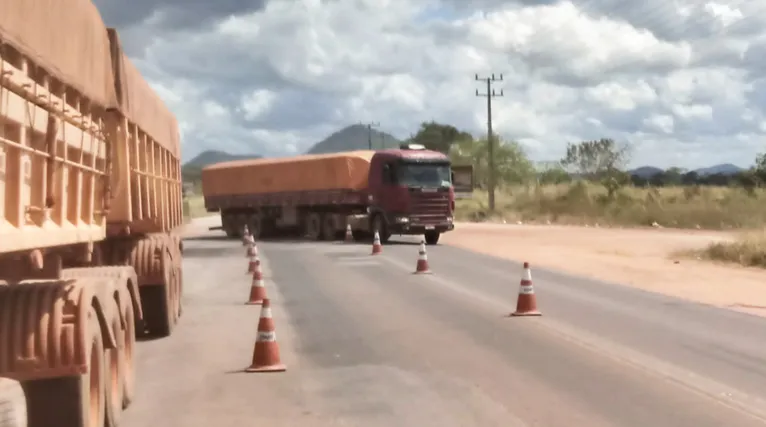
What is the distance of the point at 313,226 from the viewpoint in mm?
42781

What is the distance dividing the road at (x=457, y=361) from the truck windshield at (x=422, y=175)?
Result: 53.9ft

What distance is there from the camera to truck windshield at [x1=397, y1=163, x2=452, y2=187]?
121 feet

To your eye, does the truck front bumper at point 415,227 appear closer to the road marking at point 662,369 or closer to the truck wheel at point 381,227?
the truck wheel at point 381,227

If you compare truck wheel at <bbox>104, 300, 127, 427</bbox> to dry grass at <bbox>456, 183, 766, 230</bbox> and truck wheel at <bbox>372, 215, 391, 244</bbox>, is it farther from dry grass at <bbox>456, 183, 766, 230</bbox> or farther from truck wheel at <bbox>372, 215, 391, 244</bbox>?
dry grass at <bbox>456, 183, 766, 230</bbox>

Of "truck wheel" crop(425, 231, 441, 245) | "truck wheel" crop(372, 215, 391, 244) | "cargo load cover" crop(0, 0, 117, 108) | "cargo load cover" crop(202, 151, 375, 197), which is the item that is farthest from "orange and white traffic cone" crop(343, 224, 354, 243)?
"cargo load cover" crop(0, 0, 117, 108)

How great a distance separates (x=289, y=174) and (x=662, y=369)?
3414 cm

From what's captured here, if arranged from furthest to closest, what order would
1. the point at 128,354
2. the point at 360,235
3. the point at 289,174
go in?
1. the point at 289,174
2. the point at 360,235
3. the point at 128,354

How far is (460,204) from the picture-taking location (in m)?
94.3

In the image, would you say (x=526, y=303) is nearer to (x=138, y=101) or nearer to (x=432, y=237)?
(x=138, y=101)

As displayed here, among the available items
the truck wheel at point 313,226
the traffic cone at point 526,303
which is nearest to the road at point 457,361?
the traffic cone at point 526,303

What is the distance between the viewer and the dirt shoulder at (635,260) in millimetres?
21234

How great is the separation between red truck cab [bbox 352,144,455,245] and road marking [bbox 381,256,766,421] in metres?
20.3

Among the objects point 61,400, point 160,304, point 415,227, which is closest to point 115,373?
point 61,400

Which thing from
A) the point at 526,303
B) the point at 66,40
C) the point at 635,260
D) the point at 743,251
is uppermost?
the point at 66,40
